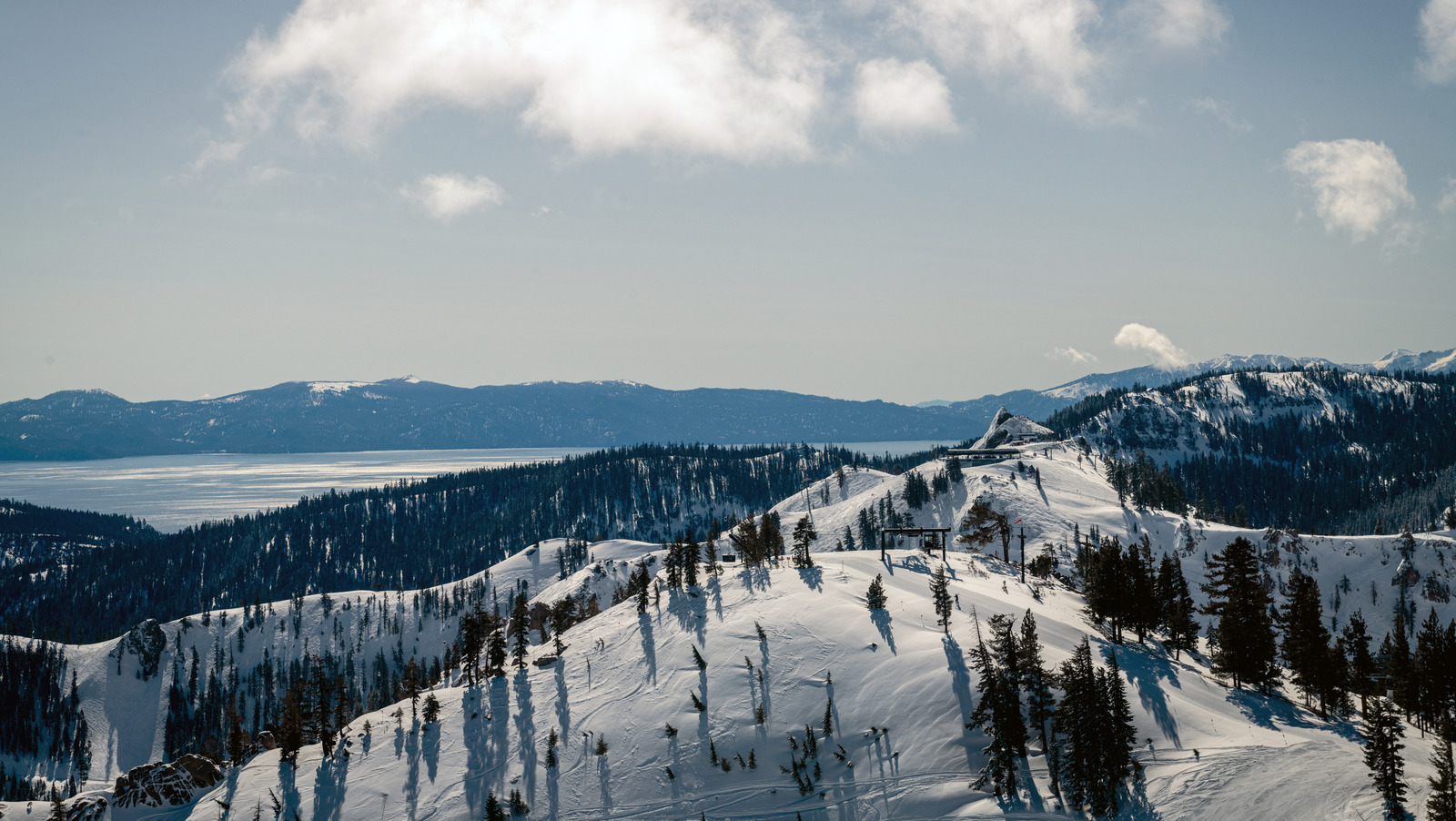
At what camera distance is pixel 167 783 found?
3177 inches

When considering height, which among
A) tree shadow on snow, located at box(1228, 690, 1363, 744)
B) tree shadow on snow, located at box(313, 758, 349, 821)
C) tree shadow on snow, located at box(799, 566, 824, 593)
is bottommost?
tree shadow on snow, located at box(313, 758, 349, 821)

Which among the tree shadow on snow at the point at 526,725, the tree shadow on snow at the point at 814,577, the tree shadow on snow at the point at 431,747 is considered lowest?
the tree shadow on snow at the point at 431,747

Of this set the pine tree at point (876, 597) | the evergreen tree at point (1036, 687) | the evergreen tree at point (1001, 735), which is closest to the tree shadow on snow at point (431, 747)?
the pine tree at point (876, 597)

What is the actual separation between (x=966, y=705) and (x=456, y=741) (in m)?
48.9

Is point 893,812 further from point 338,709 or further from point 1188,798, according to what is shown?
point 338,709

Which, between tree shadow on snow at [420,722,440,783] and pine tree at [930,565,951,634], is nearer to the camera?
tree shadow on snow at [420,722,440,783]

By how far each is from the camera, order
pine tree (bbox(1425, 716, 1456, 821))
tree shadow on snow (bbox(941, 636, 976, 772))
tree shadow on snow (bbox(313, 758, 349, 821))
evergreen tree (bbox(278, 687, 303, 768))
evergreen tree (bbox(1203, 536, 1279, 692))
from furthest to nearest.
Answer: evergreen tree (bbox(278, 687, 303, 768)), tree shadow on snow (bbox(313, 758, 349, 821)), evergreen tree (bbox(1203, 536, 1279, 692)), tree shadow on snow (bbox(941, 636, 976, 772)), pine tree (bbox(1425, 716, 1456, 821))

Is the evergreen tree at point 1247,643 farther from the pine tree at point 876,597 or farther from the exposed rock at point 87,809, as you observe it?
the exposed rock at point 87,809

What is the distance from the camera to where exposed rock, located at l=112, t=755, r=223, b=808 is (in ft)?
261

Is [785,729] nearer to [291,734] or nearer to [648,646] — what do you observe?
[648,646]

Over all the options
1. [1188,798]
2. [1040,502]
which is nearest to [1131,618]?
[1188,798]

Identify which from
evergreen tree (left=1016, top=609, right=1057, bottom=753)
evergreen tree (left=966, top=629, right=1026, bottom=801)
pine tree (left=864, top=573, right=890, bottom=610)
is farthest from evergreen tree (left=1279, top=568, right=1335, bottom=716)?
pine tree (left=864, top=573, right=890, bottom=610)

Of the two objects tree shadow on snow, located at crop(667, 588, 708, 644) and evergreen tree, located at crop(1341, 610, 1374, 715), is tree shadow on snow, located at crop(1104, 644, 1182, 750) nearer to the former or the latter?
evergreen tree, located at crop(1341, 610, 1374, 715)

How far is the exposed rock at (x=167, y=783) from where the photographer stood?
7962 centimetres
